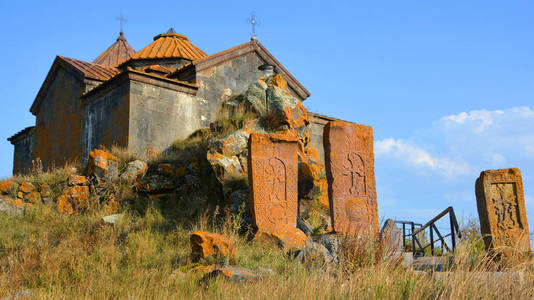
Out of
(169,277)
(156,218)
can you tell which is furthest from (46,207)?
(169,277)

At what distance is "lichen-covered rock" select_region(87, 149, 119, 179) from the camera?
30.7ft

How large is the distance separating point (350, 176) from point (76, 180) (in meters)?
5.37

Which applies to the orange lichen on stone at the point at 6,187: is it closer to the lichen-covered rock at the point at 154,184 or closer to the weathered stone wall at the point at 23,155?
the lichen-covered rock at the point at 154,184

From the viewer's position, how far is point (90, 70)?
44.2ft

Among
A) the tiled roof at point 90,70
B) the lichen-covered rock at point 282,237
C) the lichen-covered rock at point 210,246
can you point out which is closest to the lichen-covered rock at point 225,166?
the lichen-covered rock at point 282,237

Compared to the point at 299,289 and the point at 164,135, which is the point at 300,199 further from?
the point at 299,289

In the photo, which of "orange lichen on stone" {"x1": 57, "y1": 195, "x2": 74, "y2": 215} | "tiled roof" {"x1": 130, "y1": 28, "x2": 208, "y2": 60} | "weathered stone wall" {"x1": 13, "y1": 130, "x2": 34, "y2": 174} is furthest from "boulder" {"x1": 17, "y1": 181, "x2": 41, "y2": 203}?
"tiled roof" {"x1": 130, "y1": 28, "x2": 208, "y2": 60}

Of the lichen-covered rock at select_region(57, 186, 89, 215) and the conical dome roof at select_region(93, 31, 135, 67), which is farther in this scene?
the conical dome roof at select_region(93, 31, 135, 67)

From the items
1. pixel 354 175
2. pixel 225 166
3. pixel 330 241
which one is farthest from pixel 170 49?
pixel 330 241

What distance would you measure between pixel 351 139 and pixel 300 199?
5.97 feet

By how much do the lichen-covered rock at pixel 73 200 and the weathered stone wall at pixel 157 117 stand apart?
6.70ft

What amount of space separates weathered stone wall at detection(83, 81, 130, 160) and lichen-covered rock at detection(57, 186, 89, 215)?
2142 mm

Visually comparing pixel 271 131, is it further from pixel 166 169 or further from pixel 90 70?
pixel 90 70

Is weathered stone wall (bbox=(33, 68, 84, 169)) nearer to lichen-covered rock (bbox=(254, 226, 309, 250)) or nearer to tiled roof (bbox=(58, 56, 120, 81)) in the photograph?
tiled roof (bbox=(58, 56, 120, 81))
